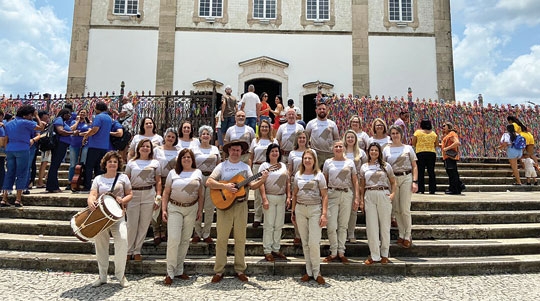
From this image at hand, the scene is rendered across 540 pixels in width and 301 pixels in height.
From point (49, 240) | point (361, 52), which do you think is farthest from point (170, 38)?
point (49, 240)

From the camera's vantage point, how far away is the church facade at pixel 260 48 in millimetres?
15930

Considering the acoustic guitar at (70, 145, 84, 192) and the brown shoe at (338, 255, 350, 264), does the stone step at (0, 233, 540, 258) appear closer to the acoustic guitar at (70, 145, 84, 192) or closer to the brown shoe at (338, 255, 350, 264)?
the brown shoe at (338, 255, 350, 264)

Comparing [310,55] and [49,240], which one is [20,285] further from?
[310,55]

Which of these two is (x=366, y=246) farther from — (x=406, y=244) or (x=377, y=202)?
(x=377, y=202)

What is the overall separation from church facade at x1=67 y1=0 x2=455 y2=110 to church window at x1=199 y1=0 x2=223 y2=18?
1.8 inches

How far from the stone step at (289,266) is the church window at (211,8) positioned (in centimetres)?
1371

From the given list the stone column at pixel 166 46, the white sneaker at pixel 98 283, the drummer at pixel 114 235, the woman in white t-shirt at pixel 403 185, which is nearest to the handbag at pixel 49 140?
the drummer at pixel 114 235

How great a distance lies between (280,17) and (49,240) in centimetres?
1381

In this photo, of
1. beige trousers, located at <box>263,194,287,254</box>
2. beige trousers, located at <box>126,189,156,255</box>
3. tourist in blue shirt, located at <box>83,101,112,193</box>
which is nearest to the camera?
beige trousers, located at <box>126,189,156,255</box>

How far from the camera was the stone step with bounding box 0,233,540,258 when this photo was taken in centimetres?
520

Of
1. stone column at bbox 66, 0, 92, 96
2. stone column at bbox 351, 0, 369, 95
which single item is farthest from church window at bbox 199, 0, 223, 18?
stone column at bbox 351, 0, 369, 95

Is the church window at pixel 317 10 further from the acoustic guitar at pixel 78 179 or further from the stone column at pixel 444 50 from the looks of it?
the acoustic guitar at pixel 78 179

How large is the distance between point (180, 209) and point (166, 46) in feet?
43.2

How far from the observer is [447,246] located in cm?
534
